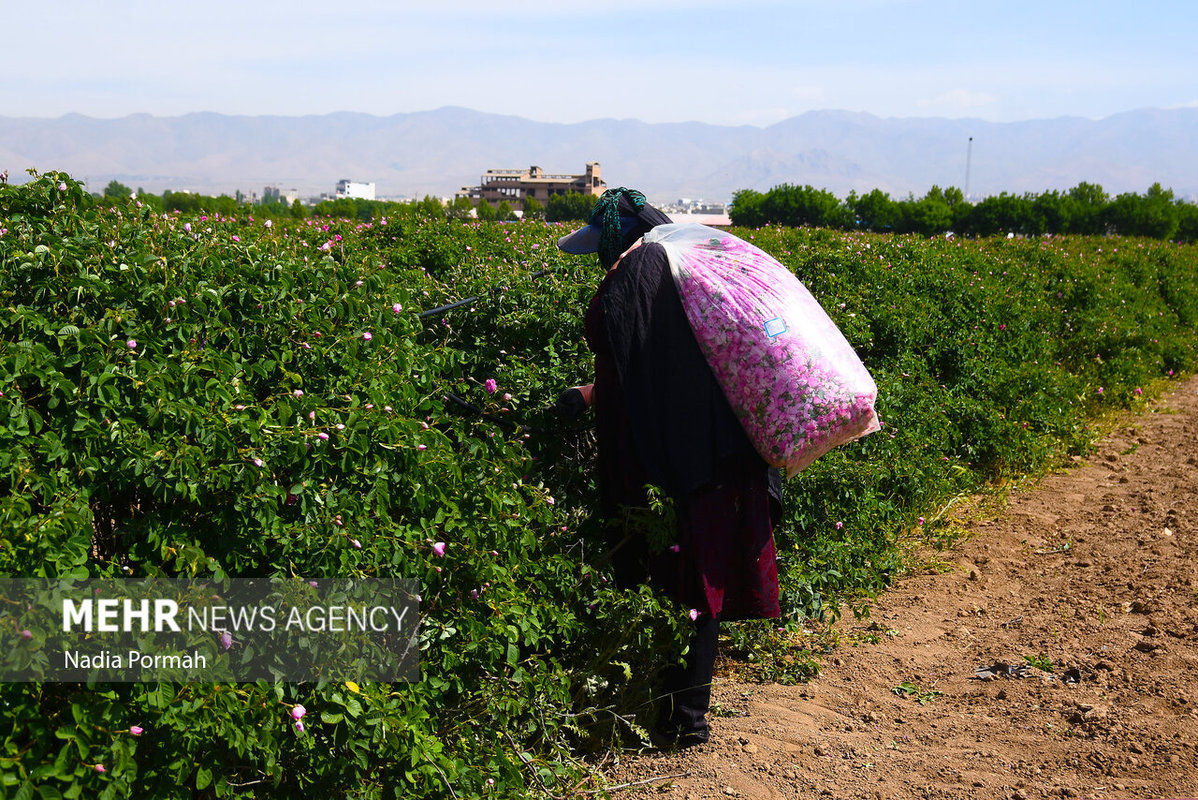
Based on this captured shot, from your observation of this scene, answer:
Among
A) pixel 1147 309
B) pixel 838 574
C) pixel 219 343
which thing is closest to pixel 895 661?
pixel 838 574

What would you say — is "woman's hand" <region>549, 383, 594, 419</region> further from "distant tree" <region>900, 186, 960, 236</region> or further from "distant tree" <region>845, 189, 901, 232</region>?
"distant tree" <region>900, 186, 960, 236</region>

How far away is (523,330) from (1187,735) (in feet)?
8.92

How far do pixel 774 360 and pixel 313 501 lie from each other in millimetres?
1401

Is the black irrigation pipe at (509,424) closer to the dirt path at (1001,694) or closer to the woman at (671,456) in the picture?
the woman at (671,456)

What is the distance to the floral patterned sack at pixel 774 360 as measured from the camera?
2930 millimetres

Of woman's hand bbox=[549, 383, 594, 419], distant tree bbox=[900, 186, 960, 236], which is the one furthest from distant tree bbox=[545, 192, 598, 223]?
woman's hand bbox=[549, 383, 594, 419]

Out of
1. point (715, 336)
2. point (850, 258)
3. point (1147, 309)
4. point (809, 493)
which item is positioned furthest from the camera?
point (1147, 309)

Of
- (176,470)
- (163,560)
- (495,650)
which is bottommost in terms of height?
(495,650)

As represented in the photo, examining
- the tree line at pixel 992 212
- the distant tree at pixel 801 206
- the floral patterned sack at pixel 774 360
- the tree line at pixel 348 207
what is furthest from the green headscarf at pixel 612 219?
the distant tree at pixel 801 206

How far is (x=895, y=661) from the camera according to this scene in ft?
13.4

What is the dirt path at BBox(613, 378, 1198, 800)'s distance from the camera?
3.06 meters

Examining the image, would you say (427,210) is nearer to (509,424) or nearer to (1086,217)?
(509,424)

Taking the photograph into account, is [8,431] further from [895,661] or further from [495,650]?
[895,661]

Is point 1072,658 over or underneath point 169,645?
underneath
